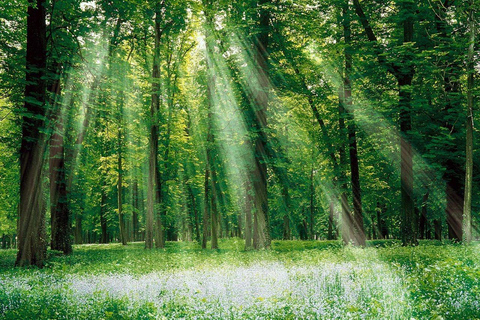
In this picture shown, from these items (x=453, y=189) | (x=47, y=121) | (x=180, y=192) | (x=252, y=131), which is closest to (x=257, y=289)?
(x=47, y=121)

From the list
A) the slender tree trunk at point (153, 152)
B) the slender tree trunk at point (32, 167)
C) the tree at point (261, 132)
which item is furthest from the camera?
the slender tree trunk at point (153, 152)

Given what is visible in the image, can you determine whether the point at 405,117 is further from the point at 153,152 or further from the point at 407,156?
the point at 153,152

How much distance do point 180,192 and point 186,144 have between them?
5.89 m

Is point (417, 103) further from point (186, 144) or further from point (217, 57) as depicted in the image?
point (186, 144)

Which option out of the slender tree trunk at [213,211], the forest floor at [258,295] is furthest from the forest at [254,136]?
the slender tree trunk at [213,211]

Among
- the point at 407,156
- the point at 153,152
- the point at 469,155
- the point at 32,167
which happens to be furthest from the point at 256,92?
the point at 32,167

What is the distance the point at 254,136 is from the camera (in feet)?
50.9

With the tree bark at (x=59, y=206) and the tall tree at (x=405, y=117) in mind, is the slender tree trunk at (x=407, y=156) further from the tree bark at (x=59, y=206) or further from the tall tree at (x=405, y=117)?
the tree bark at (x=59, y=206)

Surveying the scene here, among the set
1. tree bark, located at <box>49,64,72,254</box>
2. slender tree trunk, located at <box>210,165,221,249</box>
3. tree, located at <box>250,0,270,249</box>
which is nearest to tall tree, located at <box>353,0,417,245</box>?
tree, located at <box>250,0,270,249</box>

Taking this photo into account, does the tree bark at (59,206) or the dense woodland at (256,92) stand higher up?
the dense woodland at (256,92)

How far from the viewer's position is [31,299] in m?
6.82

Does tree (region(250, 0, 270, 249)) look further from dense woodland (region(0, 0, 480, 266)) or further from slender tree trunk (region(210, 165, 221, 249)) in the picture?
slender tree trunk (region(210, 165, 221, 249))

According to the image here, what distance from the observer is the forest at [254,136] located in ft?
22.1

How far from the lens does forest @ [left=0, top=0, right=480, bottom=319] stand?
673 centimetres
